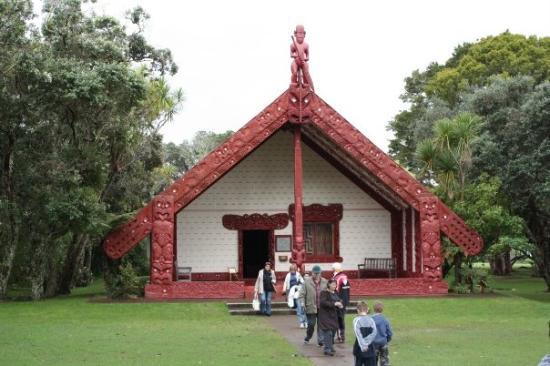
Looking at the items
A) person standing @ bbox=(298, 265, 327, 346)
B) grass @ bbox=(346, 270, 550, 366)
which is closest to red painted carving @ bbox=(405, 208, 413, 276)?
grass @ bbox=(346, 270, 550, 366)

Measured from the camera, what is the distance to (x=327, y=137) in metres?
24.5

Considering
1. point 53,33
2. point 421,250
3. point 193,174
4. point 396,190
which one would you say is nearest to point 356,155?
Answer: point 396,190

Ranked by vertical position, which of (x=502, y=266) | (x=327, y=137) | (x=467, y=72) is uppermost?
(x=467, y=72)

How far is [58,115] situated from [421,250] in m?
11.2

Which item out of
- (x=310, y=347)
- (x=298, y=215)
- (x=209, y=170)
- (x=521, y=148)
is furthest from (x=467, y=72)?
(x=310, y=347)

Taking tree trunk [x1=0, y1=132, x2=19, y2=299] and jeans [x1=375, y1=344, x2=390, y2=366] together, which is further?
tree trunk [x1=0, y1=132, x2=19, y2=299]

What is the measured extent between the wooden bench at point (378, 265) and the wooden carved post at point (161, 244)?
762cm

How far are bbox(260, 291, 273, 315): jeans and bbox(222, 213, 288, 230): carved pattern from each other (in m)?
7.40

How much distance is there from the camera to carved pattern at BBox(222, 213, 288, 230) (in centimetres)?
2733

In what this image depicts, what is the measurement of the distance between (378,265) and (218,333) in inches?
483

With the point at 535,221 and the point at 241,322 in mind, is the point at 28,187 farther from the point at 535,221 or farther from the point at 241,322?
the point at 535,221

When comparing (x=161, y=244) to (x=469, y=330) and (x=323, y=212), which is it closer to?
(x=323, y=212)

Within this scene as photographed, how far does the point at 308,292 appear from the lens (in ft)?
47.9

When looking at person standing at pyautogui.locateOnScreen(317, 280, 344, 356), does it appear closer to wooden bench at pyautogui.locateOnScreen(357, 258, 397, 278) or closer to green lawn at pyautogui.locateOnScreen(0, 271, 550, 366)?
green lawn at pyautogui.locateOnScreen(0, 271, 550, 366)
